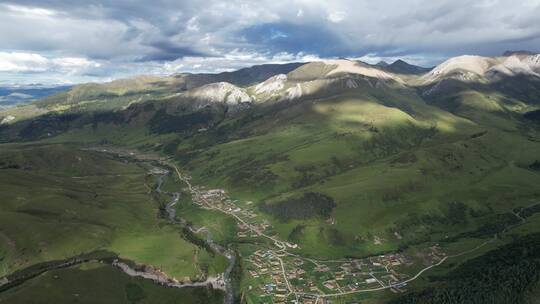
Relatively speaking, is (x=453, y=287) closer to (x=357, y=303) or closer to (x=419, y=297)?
(x=419, y=297)

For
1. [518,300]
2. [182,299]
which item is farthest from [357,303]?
[182,299]

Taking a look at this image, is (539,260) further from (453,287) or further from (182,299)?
(182,299)

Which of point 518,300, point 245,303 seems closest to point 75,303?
point 245,303

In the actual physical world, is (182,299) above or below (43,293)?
below

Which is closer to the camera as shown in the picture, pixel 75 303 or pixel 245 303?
pixel 75 303

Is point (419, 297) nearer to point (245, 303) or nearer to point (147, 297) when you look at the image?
point (245, 303)

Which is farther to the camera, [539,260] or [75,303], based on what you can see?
[539,260]

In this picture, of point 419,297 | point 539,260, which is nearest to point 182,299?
point 419,297

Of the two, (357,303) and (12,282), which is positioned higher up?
(12,282)
